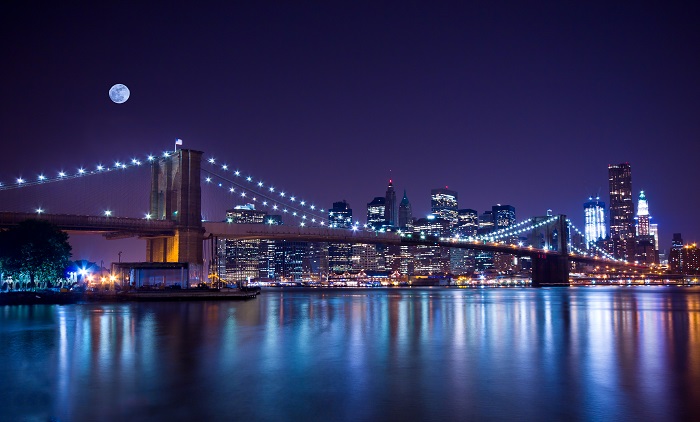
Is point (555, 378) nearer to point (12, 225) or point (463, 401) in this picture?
point (463, 401)

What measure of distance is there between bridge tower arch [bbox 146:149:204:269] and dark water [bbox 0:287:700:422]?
3032 cm

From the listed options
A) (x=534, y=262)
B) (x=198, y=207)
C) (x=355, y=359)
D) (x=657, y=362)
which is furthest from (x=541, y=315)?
(x=534, y=262)

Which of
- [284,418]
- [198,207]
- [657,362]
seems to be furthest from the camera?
[198,207]

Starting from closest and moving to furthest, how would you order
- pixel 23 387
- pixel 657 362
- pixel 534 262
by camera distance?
pixel 23 387
pixel 657 362
pixel 534 262

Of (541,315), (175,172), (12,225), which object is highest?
(175,172)

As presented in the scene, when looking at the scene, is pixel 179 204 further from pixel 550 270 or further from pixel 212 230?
pixel 550 270

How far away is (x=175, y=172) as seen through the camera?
207ft

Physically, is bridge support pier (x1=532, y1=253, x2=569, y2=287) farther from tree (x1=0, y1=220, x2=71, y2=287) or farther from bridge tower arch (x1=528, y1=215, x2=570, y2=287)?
tree (x1=0, y1=220, x2=71, y2=287)

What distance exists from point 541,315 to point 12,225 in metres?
44.7

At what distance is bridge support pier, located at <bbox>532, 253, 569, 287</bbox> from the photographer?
111 m

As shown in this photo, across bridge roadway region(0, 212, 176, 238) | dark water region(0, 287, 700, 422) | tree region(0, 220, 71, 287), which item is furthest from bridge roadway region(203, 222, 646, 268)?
dark water region(0, 287, 700, 422)

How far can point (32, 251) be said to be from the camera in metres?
50.0

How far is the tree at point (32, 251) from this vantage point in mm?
49594

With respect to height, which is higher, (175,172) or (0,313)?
(175,172)
